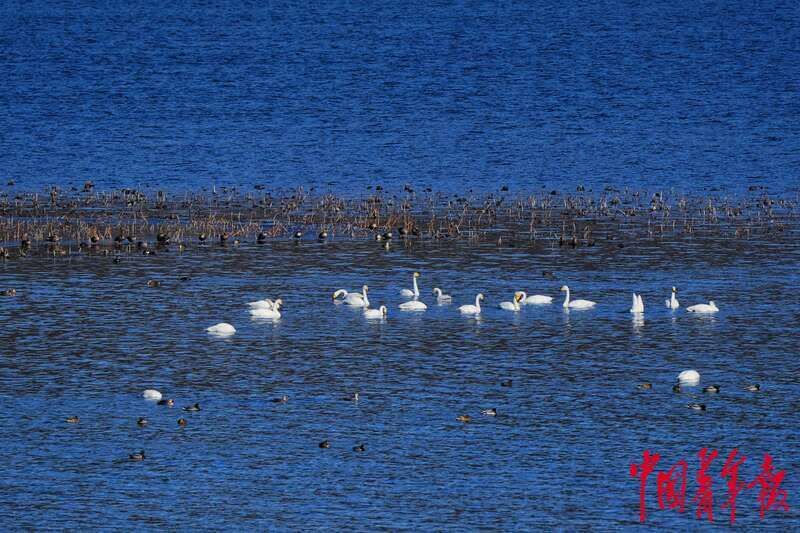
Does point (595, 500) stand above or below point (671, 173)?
below

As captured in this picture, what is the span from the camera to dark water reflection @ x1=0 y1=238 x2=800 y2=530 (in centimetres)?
2844

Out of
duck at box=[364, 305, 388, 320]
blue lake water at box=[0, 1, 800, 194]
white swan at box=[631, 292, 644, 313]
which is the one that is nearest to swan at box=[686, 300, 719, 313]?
white swan at box=[631, 292, 644, 313]

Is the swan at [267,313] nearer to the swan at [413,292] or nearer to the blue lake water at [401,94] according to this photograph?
the swan at [413,292]

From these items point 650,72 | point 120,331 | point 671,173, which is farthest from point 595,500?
point 650,72

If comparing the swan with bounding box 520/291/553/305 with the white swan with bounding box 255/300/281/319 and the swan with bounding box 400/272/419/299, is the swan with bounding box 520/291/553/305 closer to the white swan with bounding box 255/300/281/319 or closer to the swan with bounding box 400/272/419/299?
the swan with bounding box 400/272/419/299

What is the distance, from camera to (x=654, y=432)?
32.5 meters

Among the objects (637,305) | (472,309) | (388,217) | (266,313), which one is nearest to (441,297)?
(472,309)

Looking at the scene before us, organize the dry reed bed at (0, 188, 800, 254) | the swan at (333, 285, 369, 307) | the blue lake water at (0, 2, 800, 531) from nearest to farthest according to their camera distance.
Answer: the blue lake water at (0, 2, 800, 531), the swan at (333, 285, 369, 307), the dry reed bed at (0, 188, 800, 254)

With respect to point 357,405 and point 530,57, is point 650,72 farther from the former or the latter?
point 357,405

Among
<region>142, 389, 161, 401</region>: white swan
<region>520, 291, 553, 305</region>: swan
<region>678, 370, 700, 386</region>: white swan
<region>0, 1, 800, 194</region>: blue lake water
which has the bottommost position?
<region>142, 389, 161, 401</region>: white swan

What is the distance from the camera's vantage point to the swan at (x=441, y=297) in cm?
4688

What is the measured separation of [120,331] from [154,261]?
11.7 meters

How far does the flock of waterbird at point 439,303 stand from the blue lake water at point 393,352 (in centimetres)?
46

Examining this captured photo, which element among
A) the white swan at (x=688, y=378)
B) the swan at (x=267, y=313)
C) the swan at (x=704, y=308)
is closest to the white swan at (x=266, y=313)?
the swan at (x=267, y=313)
